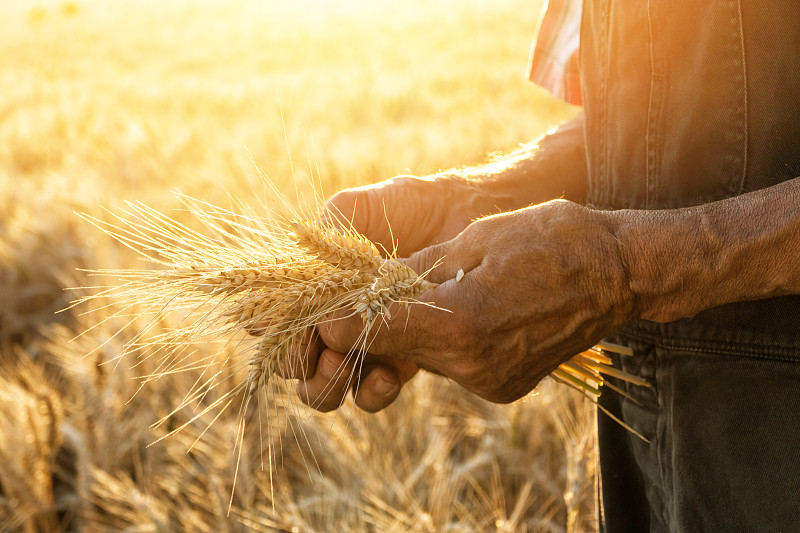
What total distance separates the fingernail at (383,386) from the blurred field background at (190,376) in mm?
140

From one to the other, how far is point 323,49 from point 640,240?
1250 cm

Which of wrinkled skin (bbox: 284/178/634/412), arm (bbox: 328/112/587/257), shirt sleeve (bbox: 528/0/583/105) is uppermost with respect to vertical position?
shirt sleeve (bbox: 528/0/583/105)

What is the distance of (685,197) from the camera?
1.13 m

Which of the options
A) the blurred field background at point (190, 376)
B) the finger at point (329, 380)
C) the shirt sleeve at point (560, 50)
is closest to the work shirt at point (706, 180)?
the shirt sleeve at point (560, 50)

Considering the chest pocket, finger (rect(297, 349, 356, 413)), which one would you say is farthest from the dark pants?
finger (rect(297, 349, 356, 413))

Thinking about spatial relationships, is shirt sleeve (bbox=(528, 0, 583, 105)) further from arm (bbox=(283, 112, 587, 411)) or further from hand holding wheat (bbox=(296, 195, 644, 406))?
hand holding wheat (bbox=(296, 195, 644, 406))

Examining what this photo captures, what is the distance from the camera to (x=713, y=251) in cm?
97

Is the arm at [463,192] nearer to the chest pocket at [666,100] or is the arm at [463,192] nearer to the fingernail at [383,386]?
the chest pocket at [666,100]

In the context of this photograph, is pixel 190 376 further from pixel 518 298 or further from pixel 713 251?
pixel 713 251

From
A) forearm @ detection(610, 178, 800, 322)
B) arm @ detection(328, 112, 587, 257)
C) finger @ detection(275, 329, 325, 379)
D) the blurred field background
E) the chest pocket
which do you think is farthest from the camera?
the blurred field background

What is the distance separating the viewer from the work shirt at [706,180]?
102 cm

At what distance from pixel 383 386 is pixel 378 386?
1 centimetres

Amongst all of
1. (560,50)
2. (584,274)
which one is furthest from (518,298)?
(560,50)

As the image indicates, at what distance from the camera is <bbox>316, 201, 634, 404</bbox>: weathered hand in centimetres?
101
